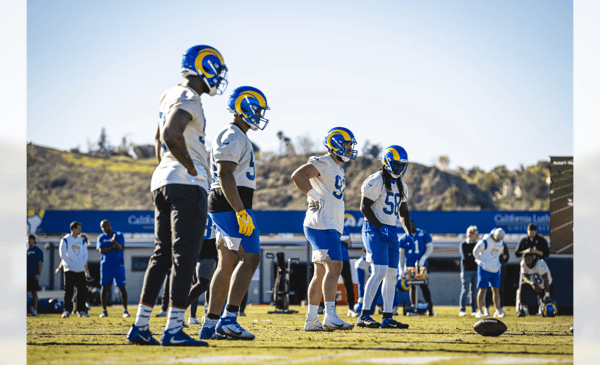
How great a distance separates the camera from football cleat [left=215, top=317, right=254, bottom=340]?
6051 mm

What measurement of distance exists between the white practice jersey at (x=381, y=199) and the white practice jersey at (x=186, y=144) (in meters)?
3.56

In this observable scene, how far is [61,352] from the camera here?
16.1ft

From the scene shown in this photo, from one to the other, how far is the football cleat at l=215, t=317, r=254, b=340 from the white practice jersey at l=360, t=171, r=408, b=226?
125 inches

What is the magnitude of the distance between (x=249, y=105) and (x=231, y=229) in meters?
1.28

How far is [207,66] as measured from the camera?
18.7 feet

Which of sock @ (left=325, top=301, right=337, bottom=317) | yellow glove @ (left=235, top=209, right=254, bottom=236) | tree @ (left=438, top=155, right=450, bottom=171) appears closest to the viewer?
yellow glove @ (left=235, top=209, right=254, bottom=236)

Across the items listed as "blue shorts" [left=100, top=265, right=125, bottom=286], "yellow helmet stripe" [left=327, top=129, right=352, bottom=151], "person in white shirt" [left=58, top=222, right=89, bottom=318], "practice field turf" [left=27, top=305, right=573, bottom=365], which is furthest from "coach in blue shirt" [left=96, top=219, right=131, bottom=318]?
"practice field turf" [left=27, top=305, right=573, bottom=365]

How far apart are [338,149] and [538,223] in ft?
92.7

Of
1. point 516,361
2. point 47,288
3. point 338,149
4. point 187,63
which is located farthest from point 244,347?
point 47,288

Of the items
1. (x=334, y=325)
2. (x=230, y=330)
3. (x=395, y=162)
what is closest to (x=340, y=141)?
(x=395, y=162)

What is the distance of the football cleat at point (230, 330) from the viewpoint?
6.05m

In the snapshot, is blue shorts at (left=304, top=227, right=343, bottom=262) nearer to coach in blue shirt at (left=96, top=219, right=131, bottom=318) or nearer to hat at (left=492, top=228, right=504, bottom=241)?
coach in blue shirt at (left=96, top=219, right=131, bottom=318)

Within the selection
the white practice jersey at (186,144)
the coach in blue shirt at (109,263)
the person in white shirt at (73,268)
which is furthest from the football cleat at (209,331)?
the person in white shirt at (73,268)

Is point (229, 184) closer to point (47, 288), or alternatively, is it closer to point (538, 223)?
point (47, 288)
